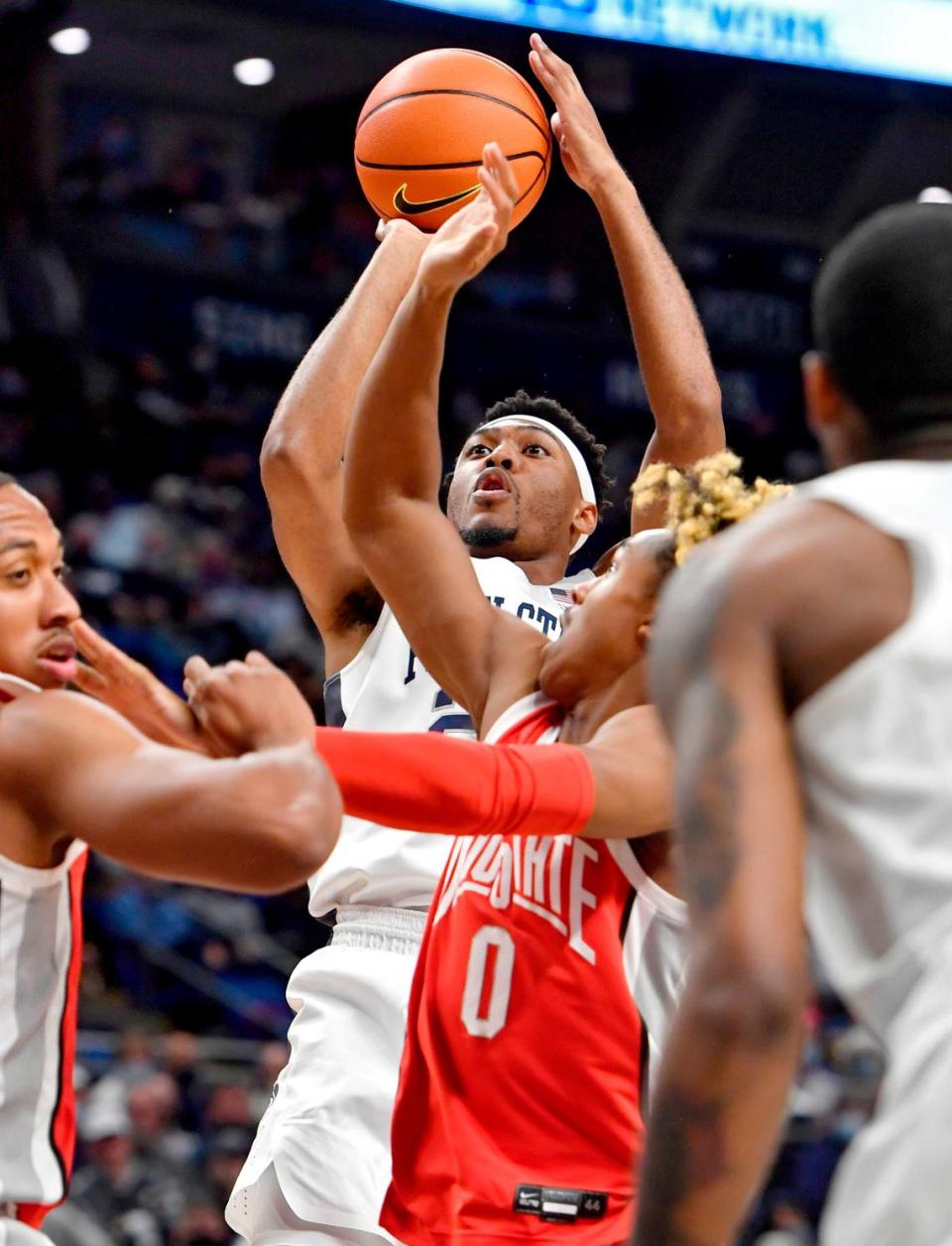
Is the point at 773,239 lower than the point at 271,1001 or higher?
higher

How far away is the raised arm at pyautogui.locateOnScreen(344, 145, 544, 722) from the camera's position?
3.13 metres

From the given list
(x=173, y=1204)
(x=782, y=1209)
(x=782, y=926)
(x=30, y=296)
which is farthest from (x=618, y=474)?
(x=782, y=926)

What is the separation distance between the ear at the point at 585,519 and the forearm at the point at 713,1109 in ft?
10.2

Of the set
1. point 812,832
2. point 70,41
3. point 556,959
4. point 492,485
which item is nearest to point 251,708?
point 556,959

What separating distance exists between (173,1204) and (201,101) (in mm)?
12110

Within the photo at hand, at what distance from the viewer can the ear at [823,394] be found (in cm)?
188

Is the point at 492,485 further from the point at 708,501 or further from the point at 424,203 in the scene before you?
the point at 708,501

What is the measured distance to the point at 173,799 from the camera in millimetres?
2311

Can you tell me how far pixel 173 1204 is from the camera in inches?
353

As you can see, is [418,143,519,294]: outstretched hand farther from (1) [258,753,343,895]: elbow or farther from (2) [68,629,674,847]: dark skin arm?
(1) [258,753,343,895]: elbow

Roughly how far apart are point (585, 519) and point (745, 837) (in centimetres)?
313

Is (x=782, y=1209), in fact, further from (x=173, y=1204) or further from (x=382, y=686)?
(x=382, y=686)

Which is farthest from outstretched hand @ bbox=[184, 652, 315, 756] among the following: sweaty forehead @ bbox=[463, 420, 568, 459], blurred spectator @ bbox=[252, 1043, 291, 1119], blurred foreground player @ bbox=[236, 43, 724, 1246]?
blurred spectator @ bbox=[252, 1043, 291, 1119]

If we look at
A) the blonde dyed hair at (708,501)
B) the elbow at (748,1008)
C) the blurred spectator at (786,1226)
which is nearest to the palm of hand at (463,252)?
the blonde dyed hair at (708,501)
